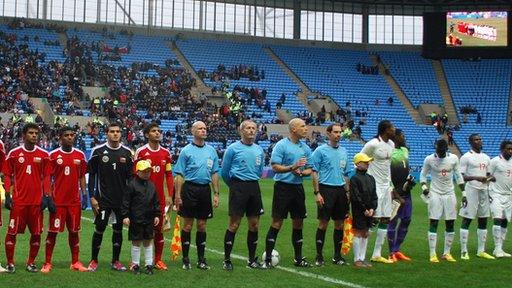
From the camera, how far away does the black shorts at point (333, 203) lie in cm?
1165

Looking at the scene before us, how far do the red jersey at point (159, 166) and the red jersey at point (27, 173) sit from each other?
1364mm

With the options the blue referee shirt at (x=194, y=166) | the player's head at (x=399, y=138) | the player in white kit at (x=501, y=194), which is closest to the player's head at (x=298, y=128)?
the blue referee shirt at (x=194, y=166)

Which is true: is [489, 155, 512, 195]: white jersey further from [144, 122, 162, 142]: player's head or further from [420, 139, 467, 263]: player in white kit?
[144, 122, 162, 142]: player's head

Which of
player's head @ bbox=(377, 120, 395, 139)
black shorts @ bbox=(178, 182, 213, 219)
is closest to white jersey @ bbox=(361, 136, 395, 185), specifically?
player's head @ bbox=(377, 120, 395, 139)

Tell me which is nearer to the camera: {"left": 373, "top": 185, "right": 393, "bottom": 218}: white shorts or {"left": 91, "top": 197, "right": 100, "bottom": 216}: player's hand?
{"left": 91, "top": 197, "right": 100, "bottom": 216}: player's hand

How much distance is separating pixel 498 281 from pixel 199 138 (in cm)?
472

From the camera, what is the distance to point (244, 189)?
11.1 m

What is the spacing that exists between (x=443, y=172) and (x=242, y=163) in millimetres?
3820

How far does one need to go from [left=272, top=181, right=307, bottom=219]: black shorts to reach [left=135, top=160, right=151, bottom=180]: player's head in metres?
2.03

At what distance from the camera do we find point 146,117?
44.6m

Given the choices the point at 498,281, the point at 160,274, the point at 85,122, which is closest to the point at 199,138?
the point at 160,274

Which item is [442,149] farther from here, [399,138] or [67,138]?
[67,138]

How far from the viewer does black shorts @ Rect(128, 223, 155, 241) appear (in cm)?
1037

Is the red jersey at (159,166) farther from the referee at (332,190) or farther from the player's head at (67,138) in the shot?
the referee at (332,190)
